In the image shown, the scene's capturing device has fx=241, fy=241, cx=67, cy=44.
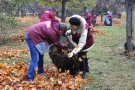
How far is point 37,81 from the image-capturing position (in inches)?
199

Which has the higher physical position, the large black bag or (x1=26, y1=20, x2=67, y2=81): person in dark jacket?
(x1=26, y1=20, x2=67, y2=81): person in dark jacket

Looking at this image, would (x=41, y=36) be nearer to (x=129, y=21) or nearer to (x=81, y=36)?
(x=81, y=36)

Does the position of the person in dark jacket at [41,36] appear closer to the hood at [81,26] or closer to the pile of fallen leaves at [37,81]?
the pile of fallen leaves at [37,81]

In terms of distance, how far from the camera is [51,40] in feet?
16.9

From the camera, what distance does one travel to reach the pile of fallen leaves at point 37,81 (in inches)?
187

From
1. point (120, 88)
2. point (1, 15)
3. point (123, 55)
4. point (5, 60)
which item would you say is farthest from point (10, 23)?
point (120, 88)

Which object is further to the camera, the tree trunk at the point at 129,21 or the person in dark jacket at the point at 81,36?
the tree trunk at the point at 129,21

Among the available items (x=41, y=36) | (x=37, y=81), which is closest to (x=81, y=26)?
(x=41, y=36)

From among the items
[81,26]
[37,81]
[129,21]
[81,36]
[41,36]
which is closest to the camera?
[37,81]

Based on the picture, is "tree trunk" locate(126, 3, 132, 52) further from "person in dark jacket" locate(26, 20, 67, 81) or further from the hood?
"person in dark jacket" locate(26, 20, 67, 81)

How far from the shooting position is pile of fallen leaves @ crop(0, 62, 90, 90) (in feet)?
15.6

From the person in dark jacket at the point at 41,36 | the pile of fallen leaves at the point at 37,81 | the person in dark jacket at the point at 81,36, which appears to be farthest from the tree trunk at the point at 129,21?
the person in dark jacket at the point at 41,36

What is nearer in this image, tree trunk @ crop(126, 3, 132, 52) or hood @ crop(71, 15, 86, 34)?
hood @ crop(71, 15, 86, 34)

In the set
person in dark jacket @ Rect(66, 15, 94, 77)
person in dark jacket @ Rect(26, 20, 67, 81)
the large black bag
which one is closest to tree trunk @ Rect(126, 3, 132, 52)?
person in dark jacket @ Rect(66, 15, 94, 77)
